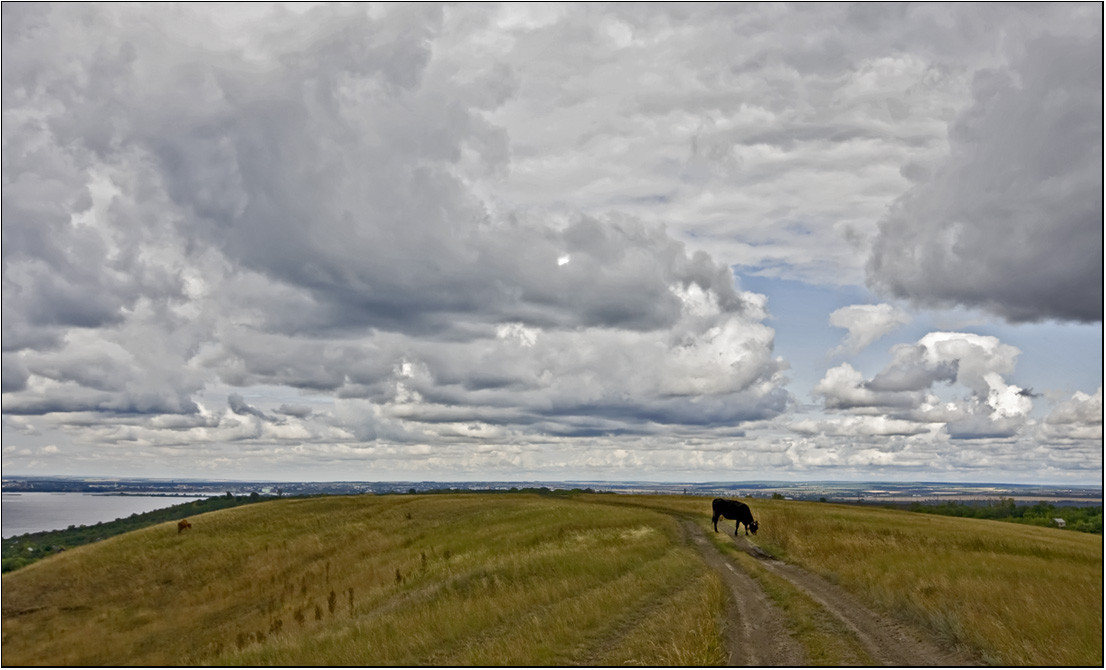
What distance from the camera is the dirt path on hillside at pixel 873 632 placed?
17156mm

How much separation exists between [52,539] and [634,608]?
184 metres

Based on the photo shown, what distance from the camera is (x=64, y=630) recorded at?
44.3 meters

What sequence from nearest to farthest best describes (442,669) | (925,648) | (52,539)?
(925,648) → (442,669) → (52,539)

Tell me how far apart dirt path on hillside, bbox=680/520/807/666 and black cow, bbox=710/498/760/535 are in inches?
794

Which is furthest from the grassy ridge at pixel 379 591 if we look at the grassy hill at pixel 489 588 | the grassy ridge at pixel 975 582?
the grassy ridge at pixel 975 582

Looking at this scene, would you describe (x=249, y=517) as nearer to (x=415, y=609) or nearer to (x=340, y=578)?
(x=340, y=578)

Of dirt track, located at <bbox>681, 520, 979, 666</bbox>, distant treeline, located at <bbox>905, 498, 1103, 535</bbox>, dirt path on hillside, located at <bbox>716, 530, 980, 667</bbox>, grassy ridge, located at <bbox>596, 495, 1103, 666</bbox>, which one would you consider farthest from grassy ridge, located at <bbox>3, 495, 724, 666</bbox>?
distant treeline, located at <bbox>905, 498, 1103, 535</bbox>

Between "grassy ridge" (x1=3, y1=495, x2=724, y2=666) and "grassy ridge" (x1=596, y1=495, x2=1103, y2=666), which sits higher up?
"grassy ridge" (x1=596, y1=495, x2=1103, y2=666)

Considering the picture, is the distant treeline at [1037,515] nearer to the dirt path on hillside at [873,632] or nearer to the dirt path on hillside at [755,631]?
the dirt path on hillside at [873,632]

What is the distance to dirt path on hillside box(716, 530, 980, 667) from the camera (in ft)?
56.3

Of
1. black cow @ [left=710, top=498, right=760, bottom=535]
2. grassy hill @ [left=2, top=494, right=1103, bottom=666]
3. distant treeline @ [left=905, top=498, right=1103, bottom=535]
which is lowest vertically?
distant treeline @ [left=905, top=498, right=1103, bottom=535]

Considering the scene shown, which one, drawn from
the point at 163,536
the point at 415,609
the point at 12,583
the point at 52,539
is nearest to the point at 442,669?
the point at 415,609

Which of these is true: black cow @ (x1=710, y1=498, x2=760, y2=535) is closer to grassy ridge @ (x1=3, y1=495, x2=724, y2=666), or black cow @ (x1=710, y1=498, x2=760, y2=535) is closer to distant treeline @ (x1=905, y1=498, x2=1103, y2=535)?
grassy ridge @ (x1=3, y1=495, x2=724, y2=666)

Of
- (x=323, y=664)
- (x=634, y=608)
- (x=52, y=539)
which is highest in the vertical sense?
(x=634, y=608)
